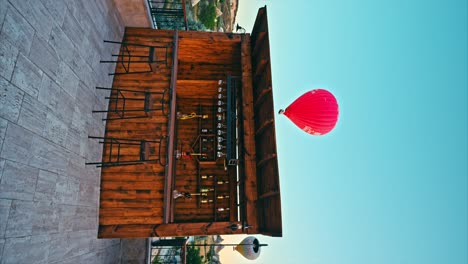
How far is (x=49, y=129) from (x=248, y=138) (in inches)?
233

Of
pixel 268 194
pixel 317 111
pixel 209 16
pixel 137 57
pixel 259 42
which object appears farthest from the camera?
pixel 209 16

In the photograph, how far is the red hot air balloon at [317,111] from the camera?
27.6 feet

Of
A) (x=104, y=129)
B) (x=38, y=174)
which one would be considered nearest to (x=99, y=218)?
(x=104, y=129)

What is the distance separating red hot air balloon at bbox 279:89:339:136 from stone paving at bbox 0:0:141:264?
6.03 metres

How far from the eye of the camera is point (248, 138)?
9.56 metres

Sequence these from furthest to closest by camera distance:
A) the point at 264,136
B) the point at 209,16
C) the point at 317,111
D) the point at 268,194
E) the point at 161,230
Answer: the point at 209,16, the point at 264,136, the point at 317,111, the point at 268,194, the point at 161,230

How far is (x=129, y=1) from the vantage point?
29.7ft

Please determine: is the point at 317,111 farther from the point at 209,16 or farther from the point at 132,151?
the point at 209,16

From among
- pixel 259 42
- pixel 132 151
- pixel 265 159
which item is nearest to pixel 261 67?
pixel 259 42

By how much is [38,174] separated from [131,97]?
4306 millimetres

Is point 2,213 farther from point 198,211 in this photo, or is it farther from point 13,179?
point 198,211

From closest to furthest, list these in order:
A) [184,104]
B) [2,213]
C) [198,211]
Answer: [2,213] → [198,211] → [184,104]

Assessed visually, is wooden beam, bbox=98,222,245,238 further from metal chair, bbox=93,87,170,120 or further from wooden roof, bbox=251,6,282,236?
metal chair, bbox=93,87,170,120

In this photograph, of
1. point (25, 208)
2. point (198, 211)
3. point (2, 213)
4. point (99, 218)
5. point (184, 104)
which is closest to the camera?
point (2, 213)
